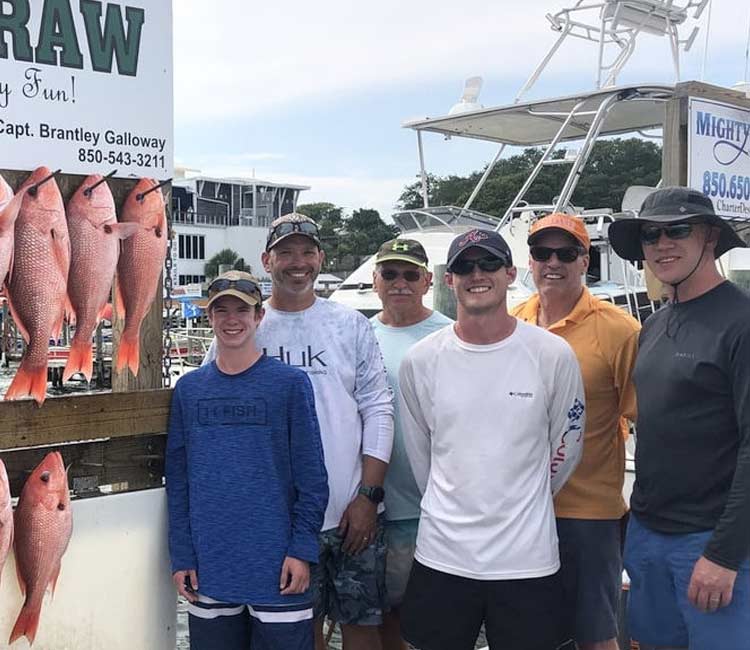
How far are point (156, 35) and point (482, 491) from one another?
6.29 ft

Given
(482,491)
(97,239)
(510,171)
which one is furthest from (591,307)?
(510,171)

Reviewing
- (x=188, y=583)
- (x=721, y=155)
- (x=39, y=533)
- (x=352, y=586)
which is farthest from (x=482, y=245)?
(x=721, y=155)

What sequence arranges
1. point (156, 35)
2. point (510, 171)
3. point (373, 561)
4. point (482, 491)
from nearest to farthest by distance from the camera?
point (482, 491)
point (156, 35)
point (373, 561)
point (510, 171)

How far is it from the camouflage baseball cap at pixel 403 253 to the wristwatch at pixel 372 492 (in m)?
1.10

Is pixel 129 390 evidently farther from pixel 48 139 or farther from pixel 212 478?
pixel 48 139

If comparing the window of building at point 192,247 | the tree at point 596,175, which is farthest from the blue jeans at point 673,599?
the window of building at point 192,247

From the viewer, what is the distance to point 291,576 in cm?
264

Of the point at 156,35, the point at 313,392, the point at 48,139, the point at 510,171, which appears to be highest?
the point at 510,171

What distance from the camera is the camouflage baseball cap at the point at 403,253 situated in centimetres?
366

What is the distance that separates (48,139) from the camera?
8.57ft

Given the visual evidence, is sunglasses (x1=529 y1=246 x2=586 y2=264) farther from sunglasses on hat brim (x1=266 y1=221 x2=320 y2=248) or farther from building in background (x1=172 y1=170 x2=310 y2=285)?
building in background (x1=172 y1=170 x2=310 y2=285)

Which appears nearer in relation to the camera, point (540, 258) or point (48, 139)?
point (48, 139)

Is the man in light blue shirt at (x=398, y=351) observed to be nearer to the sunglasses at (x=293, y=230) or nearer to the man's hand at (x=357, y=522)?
the man's hand at (x=357, y=522)

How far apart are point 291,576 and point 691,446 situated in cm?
133
